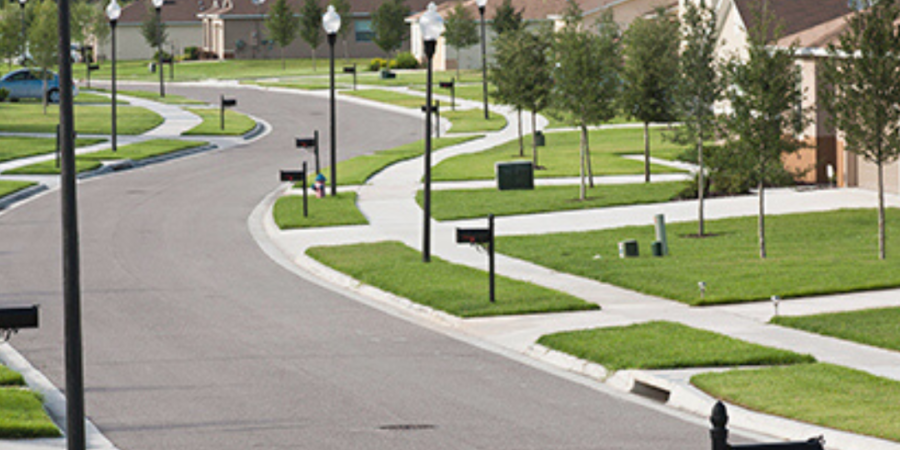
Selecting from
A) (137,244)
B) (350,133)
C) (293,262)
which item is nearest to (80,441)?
(293,262)

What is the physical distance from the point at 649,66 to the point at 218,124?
29294 mm

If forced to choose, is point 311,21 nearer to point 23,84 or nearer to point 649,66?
point 23,84

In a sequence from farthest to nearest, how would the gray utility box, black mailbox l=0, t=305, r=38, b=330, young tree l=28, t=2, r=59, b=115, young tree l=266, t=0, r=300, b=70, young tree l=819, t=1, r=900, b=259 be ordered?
young tree l=266, t=0, r=300, b=70
young tree l=28, t=2, r=59, b=115
the gray utility box
young tree l=819, t=1, r=900, b=259
black mailbox l=0, t=305, r=38, b=330

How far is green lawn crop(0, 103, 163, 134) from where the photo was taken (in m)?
61.1

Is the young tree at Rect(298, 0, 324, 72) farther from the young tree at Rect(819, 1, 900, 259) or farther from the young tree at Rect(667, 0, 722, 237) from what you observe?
the young tree at Rect(819, 1, 900, 259)

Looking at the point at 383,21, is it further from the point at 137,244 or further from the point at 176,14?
the point at 137,244

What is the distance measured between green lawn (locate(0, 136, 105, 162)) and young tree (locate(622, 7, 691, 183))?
21903 mm

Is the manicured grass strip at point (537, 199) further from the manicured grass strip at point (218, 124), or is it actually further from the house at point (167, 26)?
the house at point (167, 26)

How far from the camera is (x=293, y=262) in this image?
2836cm

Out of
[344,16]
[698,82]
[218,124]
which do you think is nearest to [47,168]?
[218,124]

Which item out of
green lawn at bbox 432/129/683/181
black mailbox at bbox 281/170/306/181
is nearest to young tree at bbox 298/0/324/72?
green lawn at bbox 432/129/683/181

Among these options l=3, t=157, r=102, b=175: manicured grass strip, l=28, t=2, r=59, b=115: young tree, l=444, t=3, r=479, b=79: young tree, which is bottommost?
l=3, t=157, r=102, b=175: manicured grass strip

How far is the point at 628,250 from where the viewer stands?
27328 millimetres

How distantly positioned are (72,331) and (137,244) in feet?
62.9
